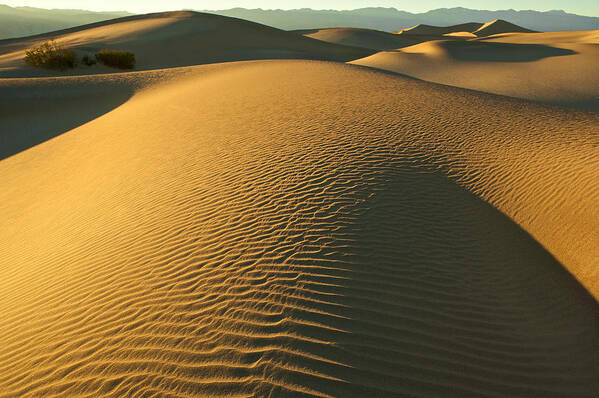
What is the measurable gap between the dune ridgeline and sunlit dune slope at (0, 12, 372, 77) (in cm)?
1930

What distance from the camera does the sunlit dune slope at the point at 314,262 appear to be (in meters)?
3.00

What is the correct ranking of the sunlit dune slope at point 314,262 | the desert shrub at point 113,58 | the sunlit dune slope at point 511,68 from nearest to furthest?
the sunlit dune slope at point 314,262 < the sunlit dune slope at point 511,68 < the desert shrub at point 113,58

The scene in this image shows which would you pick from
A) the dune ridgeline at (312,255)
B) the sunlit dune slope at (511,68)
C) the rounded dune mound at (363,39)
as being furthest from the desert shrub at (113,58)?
the rounded dune mound at (363,39)

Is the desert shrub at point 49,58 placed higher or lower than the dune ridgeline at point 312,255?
higher

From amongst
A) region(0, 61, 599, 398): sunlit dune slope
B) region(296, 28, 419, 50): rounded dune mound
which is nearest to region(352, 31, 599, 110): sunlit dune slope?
region(0, 61, 599, 398): sunlit dune slope

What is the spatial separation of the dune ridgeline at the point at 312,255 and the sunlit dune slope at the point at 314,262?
0.07 ft

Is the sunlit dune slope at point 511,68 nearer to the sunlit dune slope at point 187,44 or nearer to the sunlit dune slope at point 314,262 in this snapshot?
the sunlit dune slope at point 187,44

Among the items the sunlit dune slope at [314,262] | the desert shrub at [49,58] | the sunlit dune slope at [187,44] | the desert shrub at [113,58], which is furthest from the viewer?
the sunlit dune slope at [187,44]

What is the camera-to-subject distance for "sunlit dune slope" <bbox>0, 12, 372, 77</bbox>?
2655cm

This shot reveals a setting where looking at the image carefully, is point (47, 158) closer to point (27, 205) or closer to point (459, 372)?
point (27, 205)

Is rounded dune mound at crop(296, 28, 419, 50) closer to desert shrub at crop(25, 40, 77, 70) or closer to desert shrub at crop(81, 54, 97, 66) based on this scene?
desert shrub at crop(81, 54, 97, 66)

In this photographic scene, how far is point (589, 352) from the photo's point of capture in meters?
3.43

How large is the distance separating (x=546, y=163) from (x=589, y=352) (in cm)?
432

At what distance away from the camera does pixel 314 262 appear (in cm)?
395
